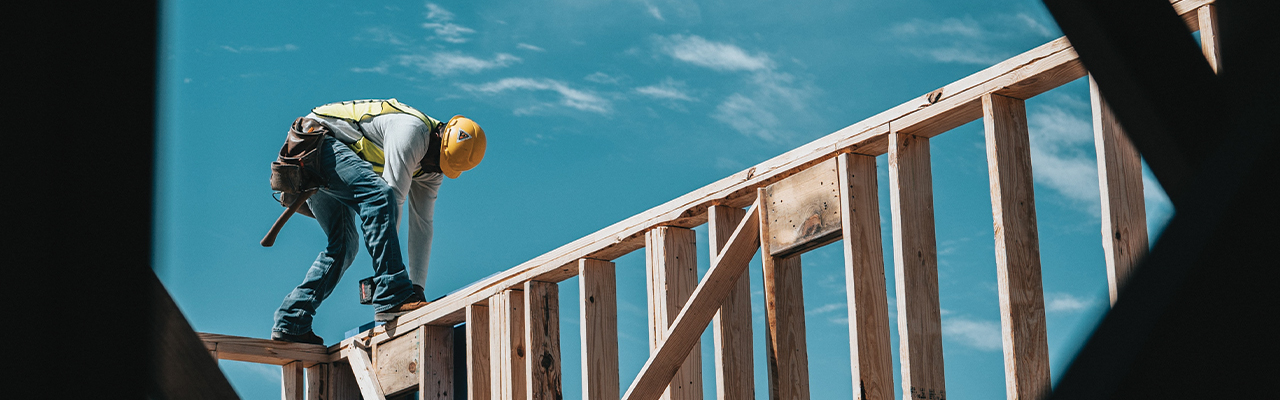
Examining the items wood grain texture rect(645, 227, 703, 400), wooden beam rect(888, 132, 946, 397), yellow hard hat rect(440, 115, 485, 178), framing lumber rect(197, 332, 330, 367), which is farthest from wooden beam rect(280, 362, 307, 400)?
wooden beam rect(888, 132, 946, 397)

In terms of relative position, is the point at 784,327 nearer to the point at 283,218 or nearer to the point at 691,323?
the point at 691,323

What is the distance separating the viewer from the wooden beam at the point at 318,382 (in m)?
7.89

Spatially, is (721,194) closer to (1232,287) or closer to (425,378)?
(425,378)

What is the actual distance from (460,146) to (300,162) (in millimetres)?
1063

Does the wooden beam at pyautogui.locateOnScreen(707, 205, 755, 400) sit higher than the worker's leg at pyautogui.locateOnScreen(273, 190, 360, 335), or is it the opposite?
the worker's leg at pyautogui.locateOnScreen(273, 190, 360, 335)

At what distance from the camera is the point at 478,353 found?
6793mm

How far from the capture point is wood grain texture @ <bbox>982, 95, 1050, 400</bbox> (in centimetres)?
398

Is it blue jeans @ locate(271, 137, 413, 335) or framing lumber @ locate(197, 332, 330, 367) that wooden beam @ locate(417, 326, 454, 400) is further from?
framing lumber @ locate(197, 332, 330, 367)

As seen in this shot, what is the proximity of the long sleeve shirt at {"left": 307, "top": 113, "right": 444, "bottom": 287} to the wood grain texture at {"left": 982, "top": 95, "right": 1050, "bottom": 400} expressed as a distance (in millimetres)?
4249

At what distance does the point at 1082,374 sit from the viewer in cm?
69

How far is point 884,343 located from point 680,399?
51.7 inches

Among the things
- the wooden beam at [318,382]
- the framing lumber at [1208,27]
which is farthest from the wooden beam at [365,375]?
the framing lumber at [1208,27]

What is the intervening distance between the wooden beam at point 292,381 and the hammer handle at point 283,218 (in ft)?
2.91

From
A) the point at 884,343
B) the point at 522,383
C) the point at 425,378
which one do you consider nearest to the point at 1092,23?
the point at 884,343
